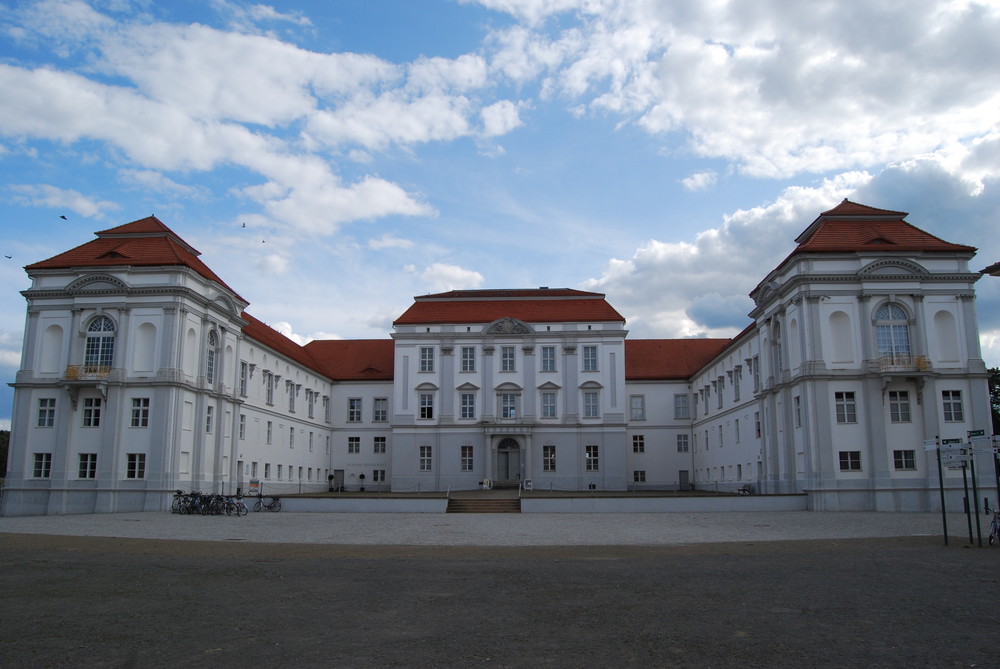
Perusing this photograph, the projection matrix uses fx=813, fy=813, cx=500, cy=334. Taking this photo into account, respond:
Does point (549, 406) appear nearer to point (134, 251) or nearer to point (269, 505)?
point (269, 505)

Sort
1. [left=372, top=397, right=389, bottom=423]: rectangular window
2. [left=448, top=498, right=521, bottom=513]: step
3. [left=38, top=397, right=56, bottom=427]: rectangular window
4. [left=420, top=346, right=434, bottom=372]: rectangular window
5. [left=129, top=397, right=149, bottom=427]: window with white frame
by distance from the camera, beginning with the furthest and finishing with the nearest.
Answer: [left=372, top=397, right=389, bottom=423]: rectangular window, [left=420, top=346, right=434, bottom=372]: rectangular window, [left=38, top=397, right=56, bottom=427]: rectangular window, [left=129, top=397, right=149, bottom=427]: window with white frame, [left=448, top=498, right=521, bottom=513]: step

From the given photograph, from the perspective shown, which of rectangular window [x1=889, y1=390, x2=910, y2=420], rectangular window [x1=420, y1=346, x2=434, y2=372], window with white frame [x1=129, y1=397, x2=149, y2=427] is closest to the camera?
rectangular window [x1=889, y1=390, x2=910, y2=420]

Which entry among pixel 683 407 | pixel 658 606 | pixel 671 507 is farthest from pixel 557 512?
pixel 683 407

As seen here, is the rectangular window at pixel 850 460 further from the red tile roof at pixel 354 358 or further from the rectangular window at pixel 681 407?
the red tile roof at pixel 354 358

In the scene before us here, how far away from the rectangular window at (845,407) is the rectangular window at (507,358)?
24278 mm

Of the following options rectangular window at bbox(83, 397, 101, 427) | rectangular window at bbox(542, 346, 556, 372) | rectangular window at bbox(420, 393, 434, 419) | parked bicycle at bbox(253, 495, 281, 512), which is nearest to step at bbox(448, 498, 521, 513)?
parked bicycle at bbox(253, 495, 281, 512)

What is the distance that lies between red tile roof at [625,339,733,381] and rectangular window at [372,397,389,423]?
18.2m

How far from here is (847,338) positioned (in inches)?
1417

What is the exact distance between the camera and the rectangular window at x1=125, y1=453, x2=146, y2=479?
1448 inches

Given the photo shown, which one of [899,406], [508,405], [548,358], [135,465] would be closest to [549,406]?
[508,405]

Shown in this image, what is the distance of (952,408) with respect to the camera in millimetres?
35312

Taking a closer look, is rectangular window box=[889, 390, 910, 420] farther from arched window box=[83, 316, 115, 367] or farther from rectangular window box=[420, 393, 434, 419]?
arched window box=[83, 316, 115, 367]

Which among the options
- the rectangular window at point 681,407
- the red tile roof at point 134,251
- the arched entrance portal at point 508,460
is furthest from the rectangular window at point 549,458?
the red tile roof at point 134,251

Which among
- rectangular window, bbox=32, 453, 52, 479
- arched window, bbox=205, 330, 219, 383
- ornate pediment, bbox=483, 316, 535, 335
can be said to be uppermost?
ornate pediment, bbox=483, 316, 535, 335
